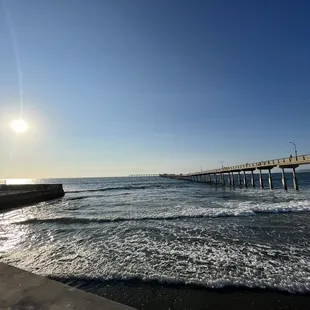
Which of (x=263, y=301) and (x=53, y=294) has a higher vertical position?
(x=53, y=294)

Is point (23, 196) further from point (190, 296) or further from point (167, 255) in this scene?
point (190, 296)

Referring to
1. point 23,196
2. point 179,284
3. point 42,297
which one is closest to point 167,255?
point 179,284

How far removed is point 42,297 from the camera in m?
4.21

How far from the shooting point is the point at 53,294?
4.32 meters

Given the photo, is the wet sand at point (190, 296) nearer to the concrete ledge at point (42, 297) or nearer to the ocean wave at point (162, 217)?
the concrete ledge at point (42, 297)

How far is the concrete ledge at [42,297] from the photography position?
388cm

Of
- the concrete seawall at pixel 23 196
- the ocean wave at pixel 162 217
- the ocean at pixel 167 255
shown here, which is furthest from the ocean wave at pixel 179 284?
the concrete seawall at pixel 23 196

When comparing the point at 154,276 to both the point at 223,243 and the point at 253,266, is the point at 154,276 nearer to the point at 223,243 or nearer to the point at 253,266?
the point at 253,266

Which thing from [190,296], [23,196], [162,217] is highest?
[23,196]

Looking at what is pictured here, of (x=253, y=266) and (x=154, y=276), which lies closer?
(x=154, y=276)

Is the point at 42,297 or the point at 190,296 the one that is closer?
the point at 42,297

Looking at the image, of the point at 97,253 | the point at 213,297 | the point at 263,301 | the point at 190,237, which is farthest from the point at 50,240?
the point at 263,301

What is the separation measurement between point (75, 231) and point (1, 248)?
3886 mm

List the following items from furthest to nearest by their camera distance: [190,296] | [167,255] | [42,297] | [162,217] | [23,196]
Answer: [23,196] → [162,217] → [167,255] → [190,296] → [42,297]
